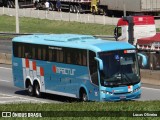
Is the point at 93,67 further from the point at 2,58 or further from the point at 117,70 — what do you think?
the point at 2,58

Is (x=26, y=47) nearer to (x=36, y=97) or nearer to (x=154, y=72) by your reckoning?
(x=36, y=97)

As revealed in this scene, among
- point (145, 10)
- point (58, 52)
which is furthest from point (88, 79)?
point (145, 10)

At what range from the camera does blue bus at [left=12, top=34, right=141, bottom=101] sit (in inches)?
1024

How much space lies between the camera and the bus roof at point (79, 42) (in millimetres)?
26431

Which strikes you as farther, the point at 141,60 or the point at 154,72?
the point at 154,72

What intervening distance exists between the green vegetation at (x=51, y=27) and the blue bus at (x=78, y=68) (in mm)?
34779

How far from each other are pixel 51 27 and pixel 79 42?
46632 millimetres

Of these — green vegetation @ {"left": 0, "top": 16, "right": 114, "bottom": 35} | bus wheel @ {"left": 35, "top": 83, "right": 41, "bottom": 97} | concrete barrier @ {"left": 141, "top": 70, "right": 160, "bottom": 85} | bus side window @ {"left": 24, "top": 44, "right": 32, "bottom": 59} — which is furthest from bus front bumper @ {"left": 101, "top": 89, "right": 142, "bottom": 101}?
green vegetation @ {"left": 0, "top": 16, "right": 114, "bottom": 35}

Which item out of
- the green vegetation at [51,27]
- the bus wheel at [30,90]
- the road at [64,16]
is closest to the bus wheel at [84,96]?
the bus wheel at [30,90]

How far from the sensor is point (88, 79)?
2664cm

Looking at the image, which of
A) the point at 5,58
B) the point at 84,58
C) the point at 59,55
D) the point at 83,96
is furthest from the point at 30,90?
the point at 5,58

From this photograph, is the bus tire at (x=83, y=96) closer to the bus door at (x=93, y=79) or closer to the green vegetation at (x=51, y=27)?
the bus door at (x=93, y=79)

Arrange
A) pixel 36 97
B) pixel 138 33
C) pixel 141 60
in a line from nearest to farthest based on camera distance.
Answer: pixel 141 60, pixel 36 97, pixel 138 33

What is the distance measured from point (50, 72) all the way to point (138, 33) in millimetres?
16465
